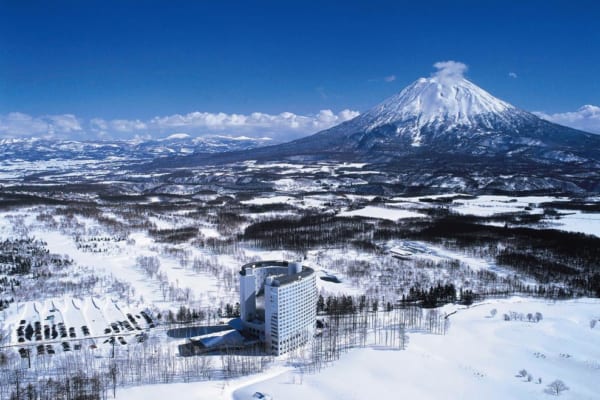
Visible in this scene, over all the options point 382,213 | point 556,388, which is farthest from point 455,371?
point 382,213

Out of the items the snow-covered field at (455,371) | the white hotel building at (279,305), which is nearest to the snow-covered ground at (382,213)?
the snow-covered field at (455,371)

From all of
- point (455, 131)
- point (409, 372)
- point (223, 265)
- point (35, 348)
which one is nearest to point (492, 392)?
point (409, 372)

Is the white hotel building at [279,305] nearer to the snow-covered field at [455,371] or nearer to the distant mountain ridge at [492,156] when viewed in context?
the snow-covered field at [455,371]

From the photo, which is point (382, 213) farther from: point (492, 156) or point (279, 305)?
point (492, 156)

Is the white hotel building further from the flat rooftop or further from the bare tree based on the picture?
the bare tree

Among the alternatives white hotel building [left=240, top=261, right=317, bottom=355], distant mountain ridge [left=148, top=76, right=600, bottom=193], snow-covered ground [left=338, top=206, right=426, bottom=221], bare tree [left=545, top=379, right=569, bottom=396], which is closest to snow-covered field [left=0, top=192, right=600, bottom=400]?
bare tree [left=545, top=379, right=569, bottom=396]

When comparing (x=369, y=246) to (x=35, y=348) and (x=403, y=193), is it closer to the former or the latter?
(x=35, y=348)
